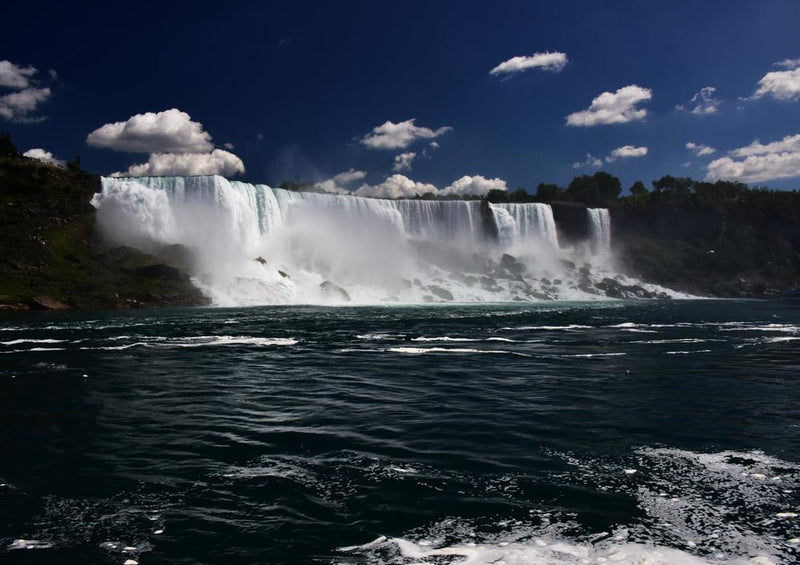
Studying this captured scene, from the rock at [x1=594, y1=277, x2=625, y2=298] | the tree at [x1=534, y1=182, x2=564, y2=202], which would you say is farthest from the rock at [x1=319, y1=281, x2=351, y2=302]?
the tree at [x1=534, y1=182, x2=564, y2=202]

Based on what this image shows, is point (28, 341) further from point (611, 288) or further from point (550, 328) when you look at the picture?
point (611, 288)

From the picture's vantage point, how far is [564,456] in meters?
8.30

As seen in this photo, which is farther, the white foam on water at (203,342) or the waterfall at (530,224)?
the waterfall at (530,224)

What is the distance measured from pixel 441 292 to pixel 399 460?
188 ft

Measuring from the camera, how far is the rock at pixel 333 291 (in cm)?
5822

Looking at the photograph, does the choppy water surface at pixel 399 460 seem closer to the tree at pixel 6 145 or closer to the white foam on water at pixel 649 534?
the white foam on water at pixel 649 534

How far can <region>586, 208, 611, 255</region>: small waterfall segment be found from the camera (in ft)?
313

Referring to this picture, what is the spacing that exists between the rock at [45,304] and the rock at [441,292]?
37.0 m

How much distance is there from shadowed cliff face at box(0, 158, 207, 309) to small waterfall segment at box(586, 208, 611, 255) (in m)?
67.6

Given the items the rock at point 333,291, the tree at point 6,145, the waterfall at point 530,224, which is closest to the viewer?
the rock at point 333,291

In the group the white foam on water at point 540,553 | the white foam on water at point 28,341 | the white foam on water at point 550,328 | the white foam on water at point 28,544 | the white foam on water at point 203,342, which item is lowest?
the white foam on water at point 550,328

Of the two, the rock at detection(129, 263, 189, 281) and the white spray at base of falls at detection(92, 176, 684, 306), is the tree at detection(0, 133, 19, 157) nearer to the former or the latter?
the white spray at base of falls at detection(92, 176, 684, 306)

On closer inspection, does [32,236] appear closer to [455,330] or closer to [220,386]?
[455,330]

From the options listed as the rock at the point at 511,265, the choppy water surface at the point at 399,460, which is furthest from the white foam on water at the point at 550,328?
the rock at the point at 511,265
